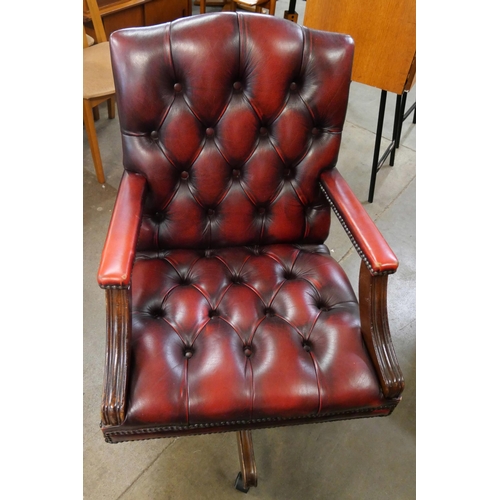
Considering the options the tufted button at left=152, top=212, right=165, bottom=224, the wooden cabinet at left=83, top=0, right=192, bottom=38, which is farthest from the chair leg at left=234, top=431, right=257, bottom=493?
the wooden cabinet at left=83, top=0, right=192, bottom=38

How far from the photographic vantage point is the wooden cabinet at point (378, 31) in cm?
161

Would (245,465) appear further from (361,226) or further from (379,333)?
(361,226)

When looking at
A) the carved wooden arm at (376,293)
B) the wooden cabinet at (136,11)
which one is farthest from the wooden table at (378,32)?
the wooden cabinet at (136,11)

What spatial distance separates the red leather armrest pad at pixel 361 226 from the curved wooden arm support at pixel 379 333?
0.04m

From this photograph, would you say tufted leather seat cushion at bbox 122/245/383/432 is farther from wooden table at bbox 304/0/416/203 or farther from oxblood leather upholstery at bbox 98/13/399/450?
wooden table at bbox 304/0/416/203

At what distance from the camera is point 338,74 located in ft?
3.76

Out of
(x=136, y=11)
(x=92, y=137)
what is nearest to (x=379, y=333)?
(x=92, y=137)

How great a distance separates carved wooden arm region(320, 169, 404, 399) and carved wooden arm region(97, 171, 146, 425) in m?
0.48

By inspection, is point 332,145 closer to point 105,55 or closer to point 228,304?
point 228,304

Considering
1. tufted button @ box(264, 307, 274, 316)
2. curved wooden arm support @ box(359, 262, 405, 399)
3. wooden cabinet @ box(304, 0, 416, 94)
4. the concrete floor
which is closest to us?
curved wooden arm support @ box(359, 262, 405, 399)

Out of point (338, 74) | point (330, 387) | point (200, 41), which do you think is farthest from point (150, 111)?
point (330, 387)

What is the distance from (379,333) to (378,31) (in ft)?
3.83

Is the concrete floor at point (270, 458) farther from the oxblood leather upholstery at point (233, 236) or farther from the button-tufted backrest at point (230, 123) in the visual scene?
the button-tufted backrest at point (230, 123)

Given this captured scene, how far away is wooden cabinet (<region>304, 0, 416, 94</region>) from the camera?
1.61 metres
